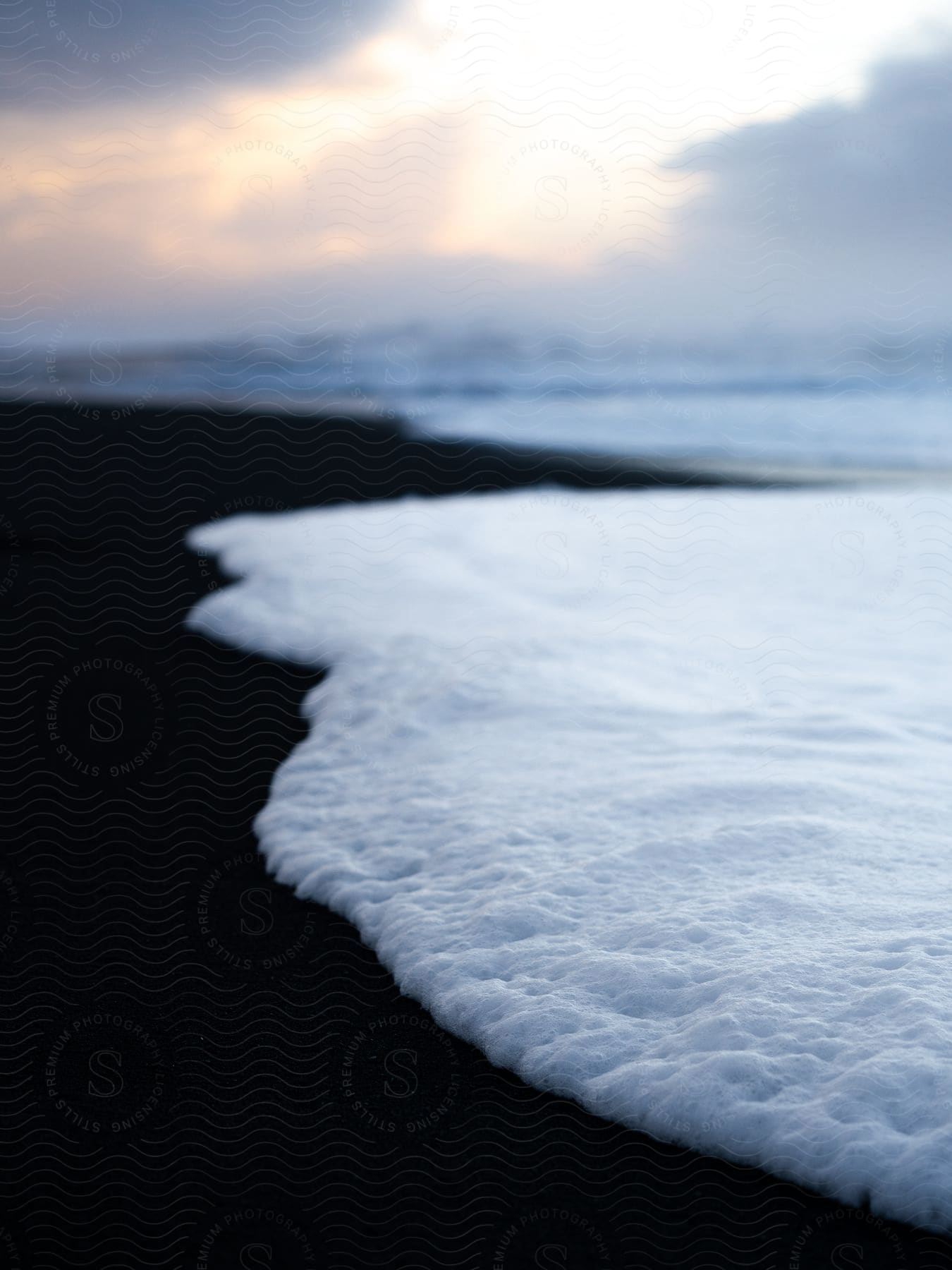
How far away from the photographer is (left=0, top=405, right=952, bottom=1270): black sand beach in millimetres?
2090

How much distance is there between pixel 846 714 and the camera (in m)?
4.41

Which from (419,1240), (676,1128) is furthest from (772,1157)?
(419,1240)

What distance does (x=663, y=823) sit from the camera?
11.3 feet

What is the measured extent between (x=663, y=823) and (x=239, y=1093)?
5.08ft

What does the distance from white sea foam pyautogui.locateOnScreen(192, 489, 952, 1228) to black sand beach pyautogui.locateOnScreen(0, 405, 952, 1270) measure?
102 mm

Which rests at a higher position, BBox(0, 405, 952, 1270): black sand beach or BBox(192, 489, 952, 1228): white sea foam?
BBox(192, 489, 952, 1228): white sea foam

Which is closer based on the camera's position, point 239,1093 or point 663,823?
point 239,1093

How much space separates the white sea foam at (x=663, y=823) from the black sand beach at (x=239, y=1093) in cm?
10

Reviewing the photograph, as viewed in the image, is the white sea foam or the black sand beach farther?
the white sea foam

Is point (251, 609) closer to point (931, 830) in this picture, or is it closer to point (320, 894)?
point (320, 894)

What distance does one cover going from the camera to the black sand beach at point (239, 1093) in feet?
6.86

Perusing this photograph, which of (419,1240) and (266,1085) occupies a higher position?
(266,1085)

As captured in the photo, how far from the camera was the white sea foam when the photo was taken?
2.29m

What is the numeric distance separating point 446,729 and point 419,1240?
249 centimetres
